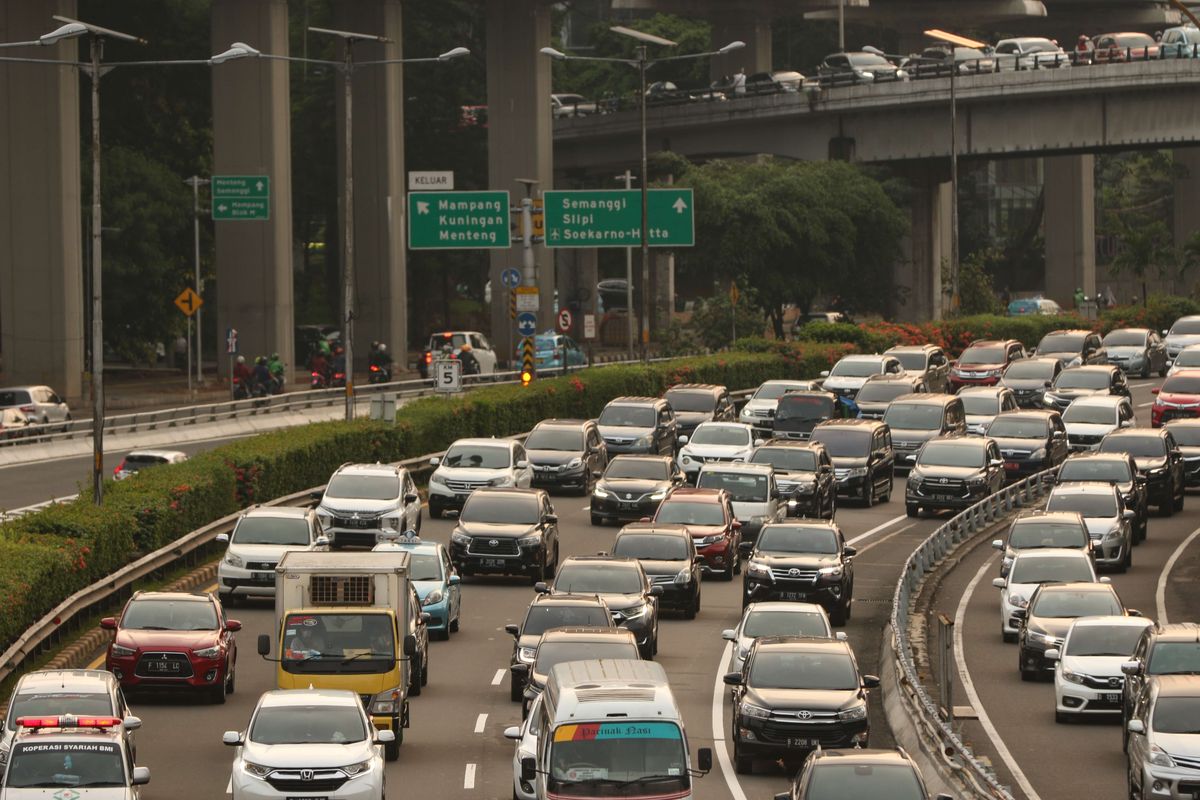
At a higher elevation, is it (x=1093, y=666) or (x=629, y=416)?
(x=629, y=416)

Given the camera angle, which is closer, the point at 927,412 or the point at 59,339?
the point at 927,412

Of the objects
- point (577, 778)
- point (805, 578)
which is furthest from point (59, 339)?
point (577, 778)

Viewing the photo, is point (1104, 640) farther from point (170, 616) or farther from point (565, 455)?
point (565, 455)

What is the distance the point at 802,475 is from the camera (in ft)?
147

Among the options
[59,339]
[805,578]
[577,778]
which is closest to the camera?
[577,778]

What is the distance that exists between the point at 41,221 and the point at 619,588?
45.3 metres

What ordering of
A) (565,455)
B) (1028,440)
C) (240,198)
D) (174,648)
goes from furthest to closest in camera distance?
(240,198) < (1028,440) < (565,455) < (174,648)

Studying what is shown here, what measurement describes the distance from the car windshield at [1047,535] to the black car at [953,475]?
8.92 m

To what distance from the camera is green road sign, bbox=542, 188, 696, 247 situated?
68.4 m

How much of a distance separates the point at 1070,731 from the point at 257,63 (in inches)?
2152

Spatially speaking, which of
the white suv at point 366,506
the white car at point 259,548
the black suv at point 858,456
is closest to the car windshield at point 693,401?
the black suv at point 858,456

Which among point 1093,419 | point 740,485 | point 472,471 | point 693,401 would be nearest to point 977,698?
point 740,485

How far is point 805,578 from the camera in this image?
34.1m

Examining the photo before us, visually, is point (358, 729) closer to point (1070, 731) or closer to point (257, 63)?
point (1070, 731)
